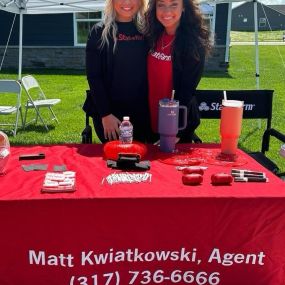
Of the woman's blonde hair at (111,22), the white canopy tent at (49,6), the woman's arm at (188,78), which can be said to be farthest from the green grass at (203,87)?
the woman's blonde hair at (111,22)

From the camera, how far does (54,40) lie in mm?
15766

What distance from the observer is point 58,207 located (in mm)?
1765

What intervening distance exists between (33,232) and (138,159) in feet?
2.00

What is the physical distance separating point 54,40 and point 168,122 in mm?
14323

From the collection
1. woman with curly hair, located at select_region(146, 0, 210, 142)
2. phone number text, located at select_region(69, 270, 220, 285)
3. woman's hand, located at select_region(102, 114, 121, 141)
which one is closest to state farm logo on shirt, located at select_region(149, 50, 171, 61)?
woman with curly hair, located at select_region(146, 0, 210, 142)

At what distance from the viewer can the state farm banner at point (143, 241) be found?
1789 millimetres

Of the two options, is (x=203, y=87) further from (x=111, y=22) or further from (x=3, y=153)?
(x=3, y=153)

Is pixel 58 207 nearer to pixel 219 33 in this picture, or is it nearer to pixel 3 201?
pixel 3 201

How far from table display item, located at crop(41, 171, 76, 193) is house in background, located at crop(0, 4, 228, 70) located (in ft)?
46.2

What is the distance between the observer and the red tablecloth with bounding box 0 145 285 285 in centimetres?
178

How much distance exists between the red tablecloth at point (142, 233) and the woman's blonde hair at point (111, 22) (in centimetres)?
101

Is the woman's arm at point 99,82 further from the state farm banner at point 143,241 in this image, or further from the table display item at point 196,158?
the state farm banner at point 143,241

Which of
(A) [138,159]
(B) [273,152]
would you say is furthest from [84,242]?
(B) [273,152]

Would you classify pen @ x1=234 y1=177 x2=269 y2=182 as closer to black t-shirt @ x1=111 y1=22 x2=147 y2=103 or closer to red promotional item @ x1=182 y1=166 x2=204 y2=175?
red promotional item @ x1=182 y1=166 x2=204 y2=175
